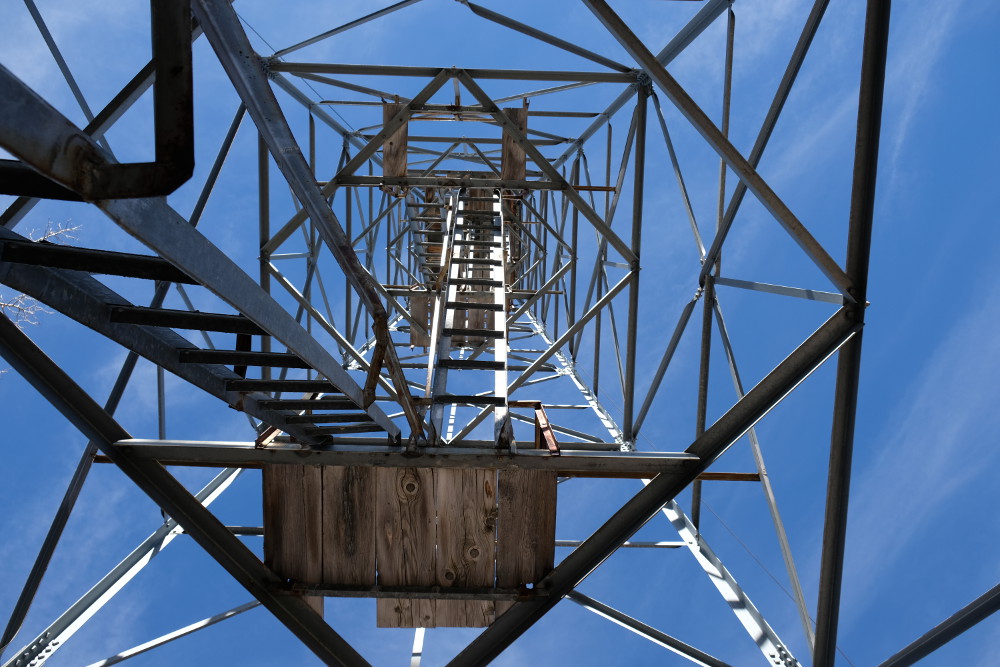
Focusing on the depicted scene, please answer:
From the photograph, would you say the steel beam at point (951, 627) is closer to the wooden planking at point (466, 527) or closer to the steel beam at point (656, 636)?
the steel beam at point (656, 636)

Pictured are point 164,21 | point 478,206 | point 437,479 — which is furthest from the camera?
point 478,206

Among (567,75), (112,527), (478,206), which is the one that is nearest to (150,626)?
(112,527)

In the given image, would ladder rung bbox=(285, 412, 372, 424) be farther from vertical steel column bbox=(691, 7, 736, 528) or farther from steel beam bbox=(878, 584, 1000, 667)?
steel beam bbox=(878, 584, 1000, 667)

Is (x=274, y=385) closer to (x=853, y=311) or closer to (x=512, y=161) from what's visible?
(x=853, y=311)

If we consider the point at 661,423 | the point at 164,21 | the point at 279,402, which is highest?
the point at 661,423

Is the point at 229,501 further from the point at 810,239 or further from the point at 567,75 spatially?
the point at 810,239

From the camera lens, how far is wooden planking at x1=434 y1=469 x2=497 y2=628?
5.21m

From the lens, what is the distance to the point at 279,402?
4809mm

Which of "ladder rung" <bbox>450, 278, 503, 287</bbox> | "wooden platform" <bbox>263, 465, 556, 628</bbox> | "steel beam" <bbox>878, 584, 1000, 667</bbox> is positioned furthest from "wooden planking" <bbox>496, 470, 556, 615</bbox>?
"ladder rung" <bbox>450, 278, 503, 287</bbox>

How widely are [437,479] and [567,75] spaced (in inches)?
219

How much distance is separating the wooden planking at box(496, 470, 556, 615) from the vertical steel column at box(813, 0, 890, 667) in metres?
1.77

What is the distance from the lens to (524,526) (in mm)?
5332

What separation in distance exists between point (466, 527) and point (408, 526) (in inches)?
→ 15.7

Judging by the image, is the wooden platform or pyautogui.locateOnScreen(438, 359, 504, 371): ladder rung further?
pyautogui.locateOnScreen(438, 359, 504, 371): ladder rung
